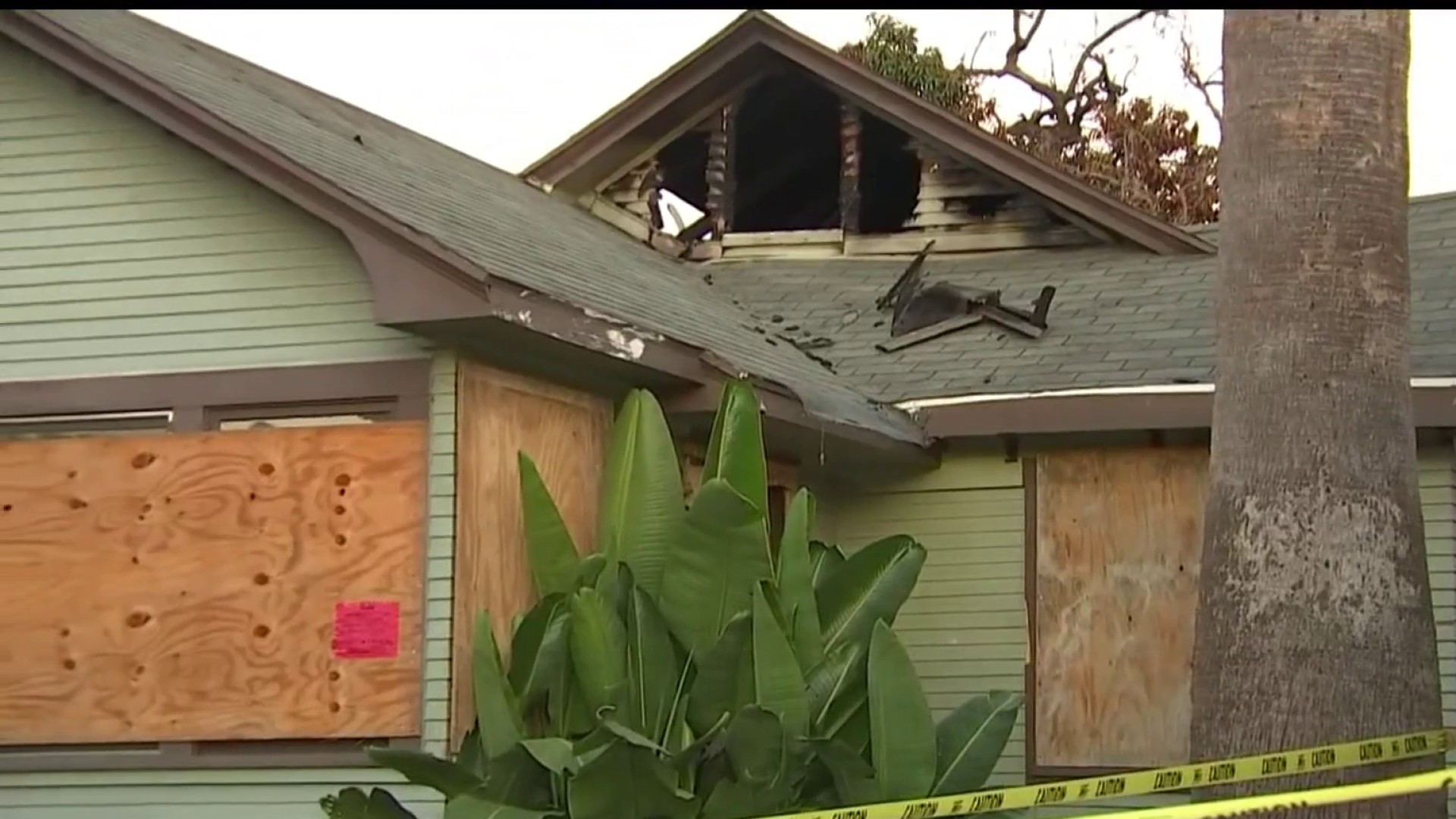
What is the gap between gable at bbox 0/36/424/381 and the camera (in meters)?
8.54

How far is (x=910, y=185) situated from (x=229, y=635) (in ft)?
29.0

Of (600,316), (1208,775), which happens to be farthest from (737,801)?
(600,316)

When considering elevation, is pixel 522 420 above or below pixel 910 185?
below

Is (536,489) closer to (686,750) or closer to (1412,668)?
(686,750)

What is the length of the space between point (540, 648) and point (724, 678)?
2.48 feet

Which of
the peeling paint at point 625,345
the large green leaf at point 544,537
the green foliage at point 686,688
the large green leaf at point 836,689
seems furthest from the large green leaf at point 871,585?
the peeling paint at point 625,345

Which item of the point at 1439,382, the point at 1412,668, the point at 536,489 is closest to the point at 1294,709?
the point at 1412,668

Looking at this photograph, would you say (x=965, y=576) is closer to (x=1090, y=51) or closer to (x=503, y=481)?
(x=503, y=481)

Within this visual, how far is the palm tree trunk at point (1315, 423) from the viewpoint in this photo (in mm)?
6875

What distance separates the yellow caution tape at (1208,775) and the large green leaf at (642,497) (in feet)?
6.10

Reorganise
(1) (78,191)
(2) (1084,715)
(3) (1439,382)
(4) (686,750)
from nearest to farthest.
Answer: (4) (686,750) < (1) (78,191) < (3) (1439,382) < (2) (1084,715)

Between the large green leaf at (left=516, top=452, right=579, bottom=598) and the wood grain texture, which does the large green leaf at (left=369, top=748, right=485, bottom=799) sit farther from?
the large green leaf at (left=516, top=452, right=579, bottom=598)

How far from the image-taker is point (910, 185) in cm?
1595

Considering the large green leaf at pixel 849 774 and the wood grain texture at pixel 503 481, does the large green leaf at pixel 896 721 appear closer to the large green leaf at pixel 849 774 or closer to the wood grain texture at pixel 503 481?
the large green leaf at pixel 849 774
